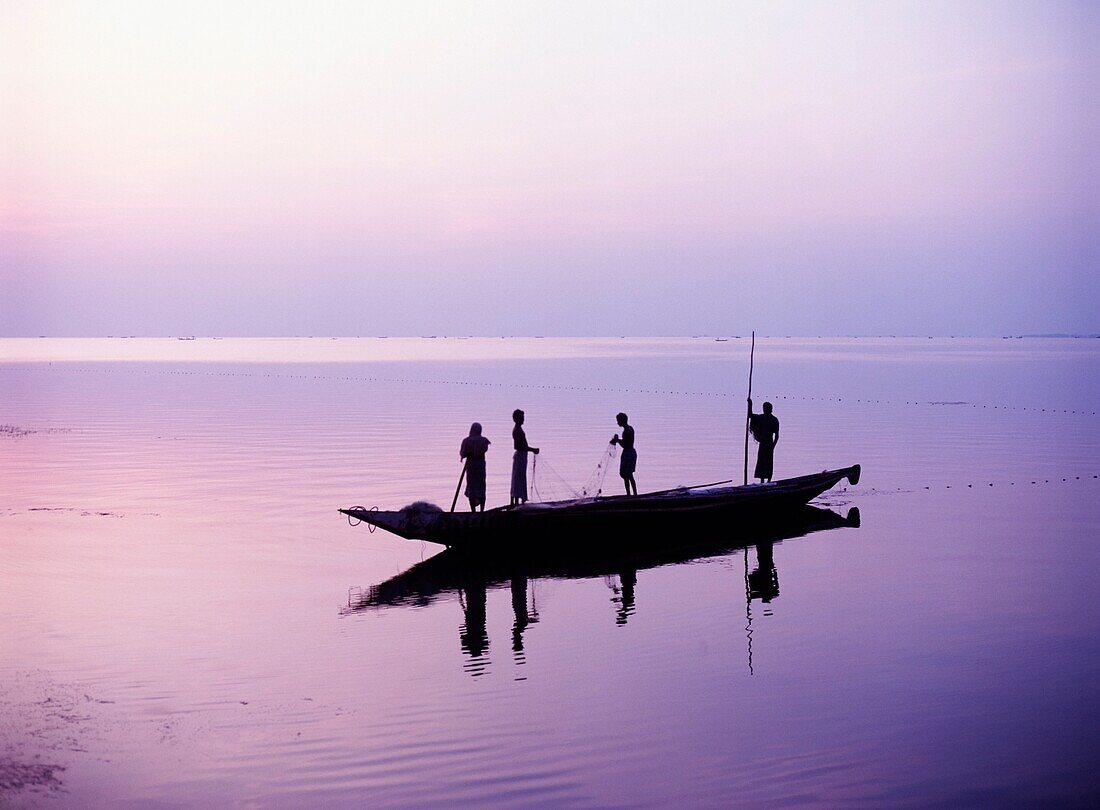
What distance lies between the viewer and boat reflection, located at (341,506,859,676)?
16.8m

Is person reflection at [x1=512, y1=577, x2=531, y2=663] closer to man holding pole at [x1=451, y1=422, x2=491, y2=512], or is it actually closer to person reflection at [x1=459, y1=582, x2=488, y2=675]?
person reflection at [x1=459, y1=582, x2=488, y2=675]

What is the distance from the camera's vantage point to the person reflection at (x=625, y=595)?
16922mm

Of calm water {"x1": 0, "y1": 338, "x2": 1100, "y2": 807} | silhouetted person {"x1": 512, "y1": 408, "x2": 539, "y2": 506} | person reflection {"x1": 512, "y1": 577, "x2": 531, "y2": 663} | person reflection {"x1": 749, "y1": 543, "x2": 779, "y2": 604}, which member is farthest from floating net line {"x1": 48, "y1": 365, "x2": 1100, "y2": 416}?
person reflection {"x1": 512, "y1": 577, "x2": 531, "y2": 663}

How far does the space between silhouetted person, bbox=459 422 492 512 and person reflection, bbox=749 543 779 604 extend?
4.93 m

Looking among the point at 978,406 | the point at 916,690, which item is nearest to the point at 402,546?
the point at 916,690

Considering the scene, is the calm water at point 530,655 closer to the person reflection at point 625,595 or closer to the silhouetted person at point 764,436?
the person reflection at point 625,595

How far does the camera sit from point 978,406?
6391 cm

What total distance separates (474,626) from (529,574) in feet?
13.0

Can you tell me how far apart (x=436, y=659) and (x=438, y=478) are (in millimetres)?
17746

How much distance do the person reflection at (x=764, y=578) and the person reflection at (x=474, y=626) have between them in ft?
13.5

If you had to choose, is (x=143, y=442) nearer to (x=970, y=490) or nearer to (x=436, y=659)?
(x=970, y=490)

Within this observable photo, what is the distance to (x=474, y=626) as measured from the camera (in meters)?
16.4

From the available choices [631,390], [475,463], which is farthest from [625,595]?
[631,390]

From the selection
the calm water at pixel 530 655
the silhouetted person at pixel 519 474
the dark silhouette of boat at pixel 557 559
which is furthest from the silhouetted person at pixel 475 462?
the calm water at pixel 530 655
